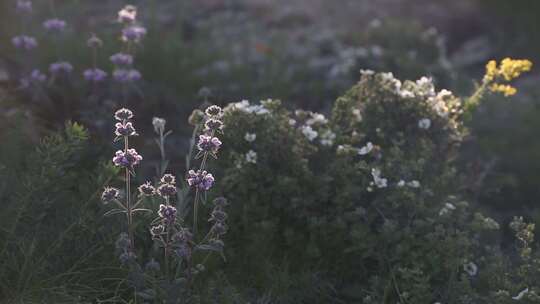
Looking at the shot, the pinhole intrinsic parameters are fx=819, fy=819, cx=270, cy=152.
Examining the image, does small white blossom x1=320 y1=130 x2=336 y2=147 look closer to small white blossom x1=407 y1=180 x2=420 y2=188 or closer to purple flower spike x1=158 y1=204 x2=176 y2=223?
small white blossom x1=407 y1=180 x2=420 y2=188

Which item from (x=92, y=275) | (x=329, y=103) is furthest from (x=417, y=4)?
(x=92, y=275)

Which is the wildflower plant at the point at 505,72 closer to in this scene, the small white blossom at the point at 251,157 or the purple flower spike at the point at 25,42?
the small white blossom at the point at 251,157

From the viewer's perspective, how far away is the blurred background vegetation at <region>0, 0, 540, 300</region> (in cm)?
347

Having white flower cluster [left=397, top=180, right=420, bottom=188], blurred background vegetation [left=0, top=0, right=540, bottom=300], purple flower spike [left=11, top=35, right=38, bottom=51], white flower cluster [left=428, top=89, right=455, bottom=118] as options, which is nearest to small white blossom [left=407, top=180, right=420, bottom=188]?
white flower cluster [left=397, top=180, right=420, bottom=188]

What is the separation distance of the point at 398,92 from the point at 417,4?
536 cm

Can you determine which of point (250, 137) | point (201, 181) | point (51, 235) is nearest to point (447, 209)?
point (250, 137)

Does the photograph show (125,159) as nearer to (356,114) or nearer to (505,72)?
(356,114)

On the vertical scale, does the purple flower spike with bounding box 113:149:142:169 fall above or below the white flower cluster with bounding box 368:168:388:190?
below

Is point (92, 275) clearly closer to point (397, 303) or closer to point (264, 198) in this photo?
point (264, 198)

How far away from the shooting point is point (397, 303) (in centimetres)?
309

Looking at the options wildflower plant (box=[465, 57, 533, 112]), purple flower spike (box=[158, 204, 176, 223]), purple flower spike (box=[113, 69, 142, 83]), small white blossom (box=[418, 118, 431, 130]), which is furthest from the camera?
purple flower spike (box=[113, 69, 142, 83])

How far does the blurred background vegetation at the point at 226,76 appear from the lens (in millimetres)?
3469

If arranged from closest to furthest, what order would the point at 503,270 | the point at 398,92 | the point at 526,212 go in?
the point at 503,270 < the point at 398,92 < the point at 526,212

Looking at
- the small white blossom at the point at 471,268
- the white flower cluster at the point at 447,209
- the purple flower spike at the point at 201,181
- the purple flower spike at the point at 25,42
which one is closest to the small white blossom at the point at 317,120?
the white flower cluster at the point at 447,209
